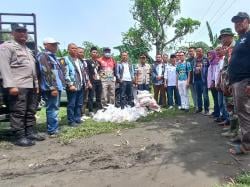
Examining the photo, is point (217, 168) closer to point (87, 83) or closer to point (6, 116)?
point (6, 116)

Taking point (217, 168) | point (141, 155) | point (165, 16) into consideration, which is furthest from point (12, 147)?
point (165, 16)

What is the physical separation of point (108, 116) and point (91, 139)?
84.6 inches

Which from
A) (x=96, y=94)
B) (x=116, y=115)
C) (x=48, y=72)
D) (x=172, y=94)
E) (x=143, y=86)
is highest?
(x=48, y=72)

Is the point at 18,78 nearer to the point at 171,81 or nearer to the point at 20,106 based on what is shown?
the point at 20,106

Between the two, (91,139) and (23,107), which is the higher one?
(23,107)

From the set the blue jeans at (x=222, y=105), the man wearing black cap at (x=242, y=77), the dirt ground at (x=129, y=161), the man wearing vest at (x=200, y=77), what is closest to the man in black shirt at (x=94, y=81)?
the man wearing vest at (x=200, y=77)

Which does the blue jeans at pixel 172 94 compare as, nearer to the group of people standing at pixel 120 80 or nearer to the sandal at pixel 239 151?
the group of people standing at pixel 120 80

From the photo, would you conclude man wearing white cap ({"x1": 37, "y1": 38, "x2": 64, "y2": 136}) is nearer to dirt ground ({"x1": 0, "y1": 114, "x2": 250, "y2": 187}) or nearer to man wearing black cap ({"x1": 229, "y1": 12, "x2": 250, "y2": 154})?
dirt ground ({"x1": 0, "y1": 114, "x2": 250, "y2": 187})

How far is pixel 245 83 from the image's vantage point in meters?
6.04

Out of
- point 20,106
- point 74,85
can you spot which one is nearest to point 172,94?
point 74,85

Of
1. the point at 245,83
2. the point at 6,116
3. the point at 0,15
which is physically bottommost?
the point at 6,116

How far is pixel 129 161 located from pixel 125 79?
21.5ft

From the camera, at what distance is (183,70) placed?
1145 cm

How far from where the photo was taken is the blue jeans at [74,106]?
374 inches
